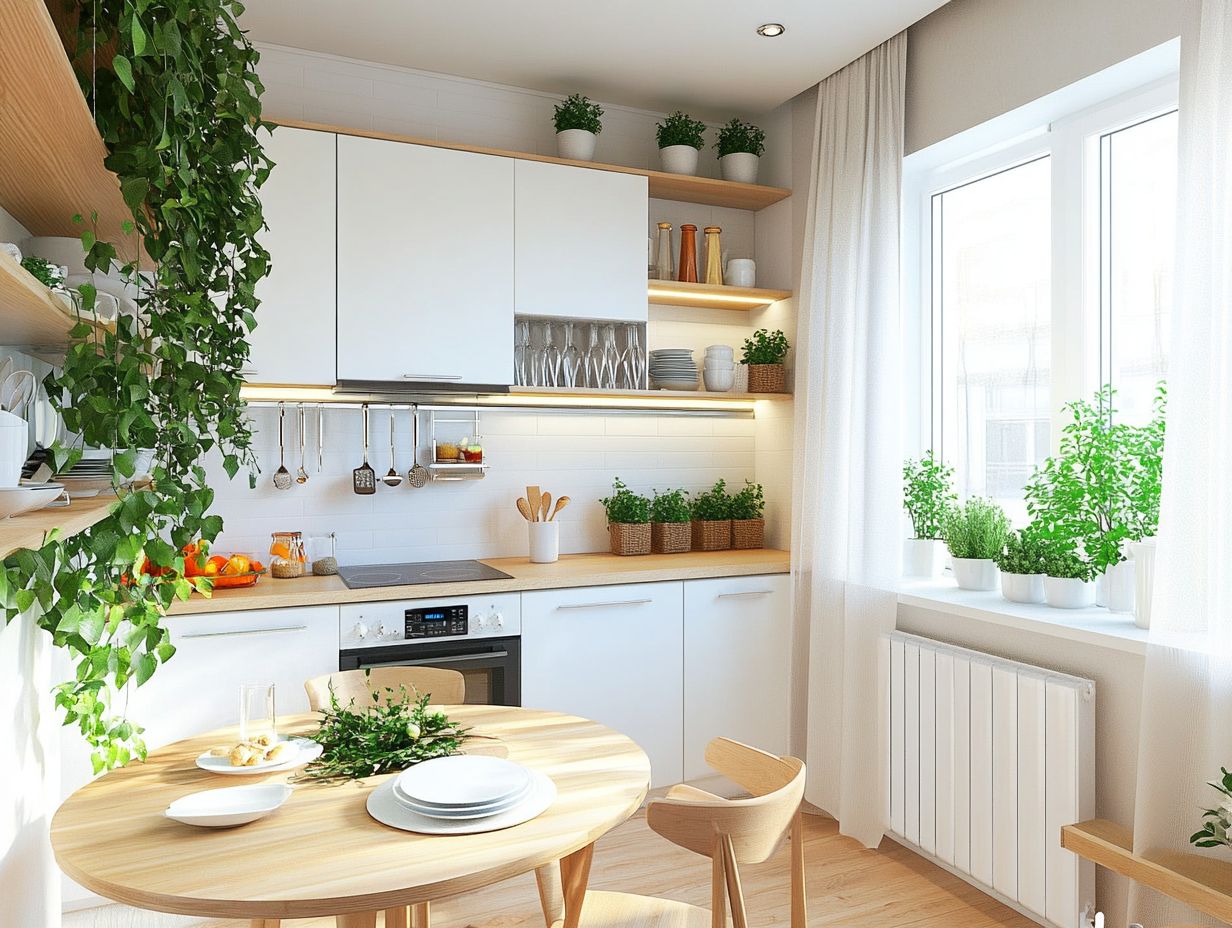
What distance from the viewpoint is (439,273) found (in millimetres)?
3240

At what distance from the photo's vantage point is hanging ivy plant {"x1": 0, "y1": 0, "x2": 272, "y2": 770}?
1.35 m

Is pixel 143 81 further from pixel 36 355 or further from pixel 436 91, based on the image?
pixel 436 91

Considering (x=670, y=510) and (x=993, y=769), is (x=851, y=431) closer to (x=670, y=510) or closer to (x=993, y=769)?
(x=670, y=510)

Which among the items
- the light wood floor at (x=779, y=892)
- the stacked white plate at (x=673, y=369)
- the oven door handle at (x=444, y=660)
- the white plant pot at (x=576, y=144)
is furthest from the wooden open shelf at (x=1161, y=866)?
the white plant pot at (x=576, y=144)

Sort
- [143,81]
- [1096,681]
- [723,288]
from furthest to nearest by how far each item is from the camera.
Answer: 1. [723,288]
2. [1096,681]
3. [143,81]

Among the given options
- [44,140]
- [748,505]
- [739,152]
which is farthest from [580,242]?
[44,140]

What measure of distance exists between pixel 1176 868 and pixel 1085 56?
2.13 metres

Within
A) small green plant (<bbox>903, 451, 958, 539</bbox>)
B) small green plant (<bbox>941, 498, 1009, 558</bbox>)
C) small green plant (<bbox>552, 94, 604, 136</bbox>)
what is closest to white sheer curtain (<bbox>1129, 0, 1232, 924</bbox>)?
small green plant (<bbox>941, 498, 1009, 558</bbox>)

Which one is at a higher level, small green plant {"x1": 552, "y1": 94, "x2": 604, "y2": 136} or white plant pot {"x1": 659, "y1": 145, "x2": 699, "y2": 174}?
small green plant {"x1": 552, "y1": 94, "x2": 604, "y2": 136}

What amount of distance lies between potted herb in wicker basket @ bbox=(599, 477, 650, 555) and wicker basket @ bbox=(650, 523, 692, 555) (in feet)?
0.24

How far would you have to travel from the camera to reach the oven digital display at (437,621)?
294cm

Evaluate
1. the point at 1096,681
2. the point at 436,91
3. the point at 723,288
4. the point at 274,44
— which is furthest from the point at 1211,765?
the point at 274,44

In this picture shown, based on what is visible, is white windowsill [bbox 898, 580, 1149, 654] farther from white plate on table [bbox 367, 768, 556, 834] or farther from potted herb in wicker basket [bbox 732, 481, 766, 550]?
white plate on table [bbox 367, 768, 556, 834]

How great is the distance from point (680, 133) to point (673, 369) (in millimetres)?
981
